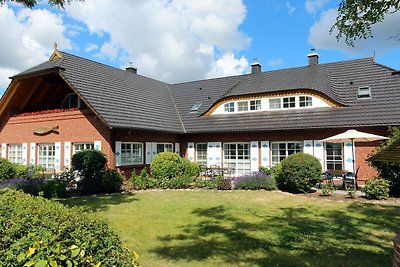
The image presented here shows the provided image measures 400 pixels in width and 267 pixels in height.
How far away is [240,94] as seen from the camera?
65.7ft

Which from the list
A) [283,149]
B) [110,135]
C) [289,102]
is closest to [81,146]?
[110,135]

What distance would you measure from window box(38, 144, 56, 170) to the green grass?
7533 millimetres

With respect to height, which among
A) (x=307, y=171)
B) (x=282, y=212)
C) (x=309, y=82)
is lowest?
(x=282, y=212)

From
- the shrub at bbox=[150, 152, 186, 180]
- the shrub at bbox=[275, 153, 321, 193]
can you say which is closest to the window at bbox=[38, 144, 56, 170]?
the shrub at bbox=[150, 152, 186, 180]

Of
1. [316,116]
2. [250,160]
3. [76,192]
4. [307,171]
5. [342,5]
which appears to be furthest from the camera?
[250,160]

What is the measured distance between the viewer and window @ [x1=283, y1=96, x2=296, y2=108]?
18.8 m

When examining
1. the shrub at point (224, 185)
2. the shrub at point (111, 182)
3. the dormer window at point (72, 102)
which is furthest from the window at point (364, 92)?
the dormer window at point (72, 102)

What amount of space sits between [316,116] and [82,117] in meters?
12.9

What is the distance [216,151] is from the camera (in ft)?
65.5

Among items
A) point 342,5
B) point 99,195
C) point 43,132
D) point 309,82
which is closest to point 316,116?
point 309,82

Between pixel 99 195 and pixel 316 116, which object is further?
pixel 316 116

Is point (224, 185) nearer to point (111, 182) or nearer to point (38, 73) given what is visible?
point (111, 182)

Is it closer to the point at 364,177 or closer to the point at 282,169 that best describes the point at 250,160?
the point at 282,169

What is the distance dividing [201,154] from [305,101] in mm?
7228
